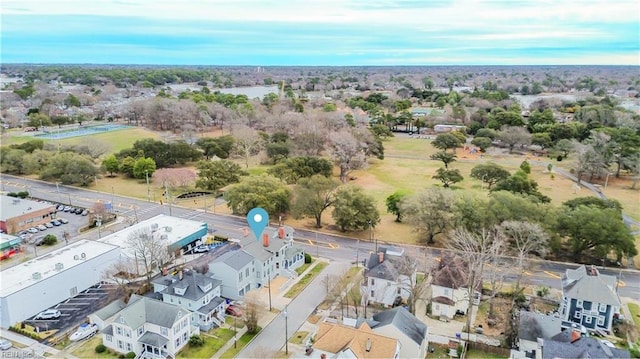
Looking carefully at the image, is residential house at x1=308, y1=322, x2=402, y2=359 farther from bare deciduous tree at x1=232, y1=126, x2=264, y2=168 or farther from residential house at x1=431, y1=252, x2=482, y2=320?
bare deciduous tree at x1=232, y1=126, x2=264, y2=168

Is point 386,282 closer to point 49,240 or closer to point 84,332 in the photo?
point 84,332

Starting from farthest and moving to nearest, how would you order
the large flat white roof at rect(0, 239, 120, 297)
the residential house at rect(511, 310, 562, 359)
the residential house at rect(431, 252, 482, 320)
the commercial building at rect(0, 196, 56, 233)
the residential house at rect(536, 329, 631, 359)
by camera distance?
the commercial building at rect(0, 196, 56, 233) < the residential house at rect(431, 252, 482, 320) < the large flat white roof at rect(0, 239, 120, 297) < the residential house at rect(511, 310, 562, 359) < the residential house at rect(536, 329, 631, 359)

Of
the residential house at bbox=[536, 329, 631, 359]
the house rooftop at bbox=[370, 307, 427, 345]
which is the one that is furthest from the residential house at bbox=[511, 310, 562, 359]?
the house rooftop at bbox=[370, 307, 427, 345]

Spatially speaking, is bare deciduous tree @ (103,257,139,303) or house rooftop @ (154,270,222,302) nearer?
house rooftop @ (154,270,222,302)

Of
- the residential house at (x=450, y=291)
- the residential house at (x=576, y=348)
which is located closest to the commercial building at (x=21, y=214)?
the residential house at (x=450, y=291)

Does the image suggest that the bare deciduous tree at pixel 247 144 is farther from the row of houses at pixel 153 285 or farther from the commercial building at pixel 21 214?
the row of houses at pixel 153 285

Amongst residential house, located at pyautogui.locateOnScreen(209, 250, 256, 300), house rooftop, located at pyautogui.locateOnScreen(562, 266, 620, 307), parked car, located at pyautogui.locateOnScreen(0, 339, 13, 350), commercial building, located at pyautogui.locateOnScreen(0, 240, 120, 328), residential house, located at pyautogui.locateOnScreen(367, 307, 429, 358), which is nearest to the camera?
residential house, located at pyautogui.locateOnScreen(367, 307, 429, 358)
